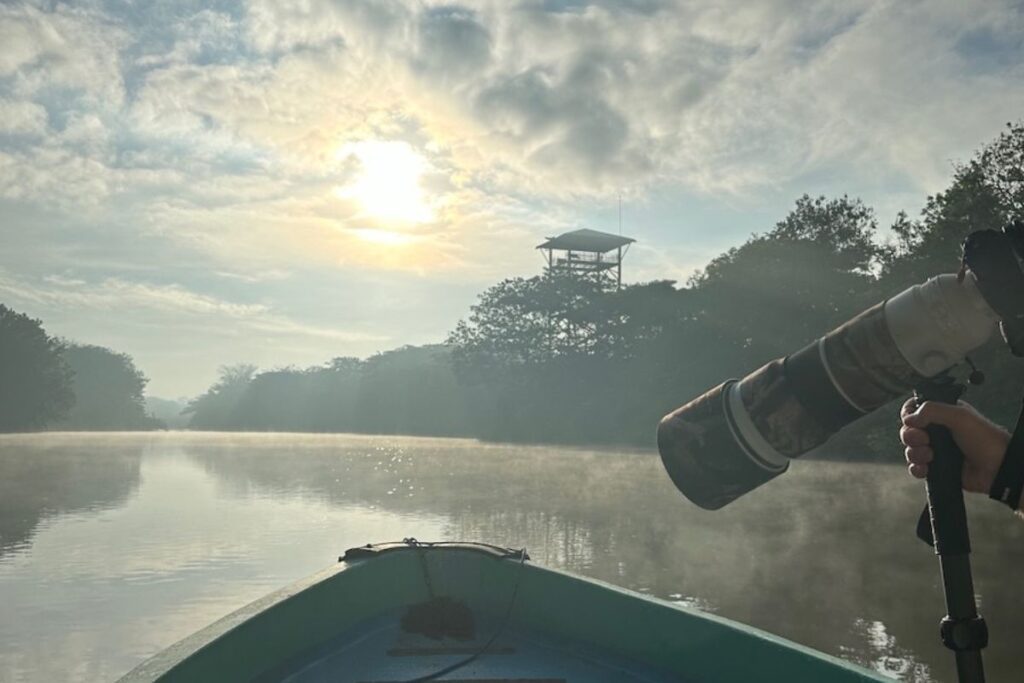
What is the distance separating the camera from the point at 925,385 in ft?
4.63

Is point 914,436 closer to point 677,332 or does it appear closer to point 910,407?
point 910,407

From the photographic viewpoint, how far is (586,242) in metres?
49.5

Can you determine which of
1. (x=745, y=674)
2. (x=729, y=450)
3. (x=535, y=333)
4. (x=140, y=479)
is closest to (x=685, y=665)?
(x=745, y=674)

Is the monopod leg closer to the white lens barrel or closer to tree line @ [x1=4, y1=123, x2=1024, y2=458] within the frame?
the white lens barrel

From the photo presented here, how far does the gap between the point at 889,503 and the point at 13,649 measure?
47.2 ft

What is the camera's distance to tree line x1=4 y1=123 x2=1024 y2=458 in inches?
962

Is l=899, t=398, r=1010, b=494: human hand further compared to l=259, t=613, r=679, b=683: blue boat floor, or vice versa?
l=259, t=613, r=679, b=683: blue boat floor

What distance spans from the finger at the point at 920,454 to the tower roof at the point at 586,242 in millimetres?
48111

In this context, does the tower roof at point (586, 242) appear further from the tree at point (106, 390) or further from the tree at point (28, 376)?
the tree at point (106, 390)

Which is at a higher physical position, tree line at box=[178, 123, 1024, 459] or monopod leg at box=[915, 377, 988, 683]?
tree line at box=[178, 123, 1024, 459]

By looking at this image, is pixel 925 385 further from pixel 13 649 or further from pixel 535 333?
pixel 535 333

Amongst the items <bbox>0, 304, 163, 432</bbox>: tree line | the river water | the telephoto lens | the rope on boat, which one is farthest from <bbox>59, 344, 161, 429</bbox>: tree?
the telephoto lens

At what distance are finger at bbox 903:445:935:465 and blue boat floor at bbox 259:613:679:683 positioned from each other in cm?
205

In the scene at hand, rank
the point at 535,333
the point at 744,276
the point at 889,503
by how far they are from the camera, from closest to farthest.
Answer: the point at 889,503 < the point at 744,276 < the point at 535,333
